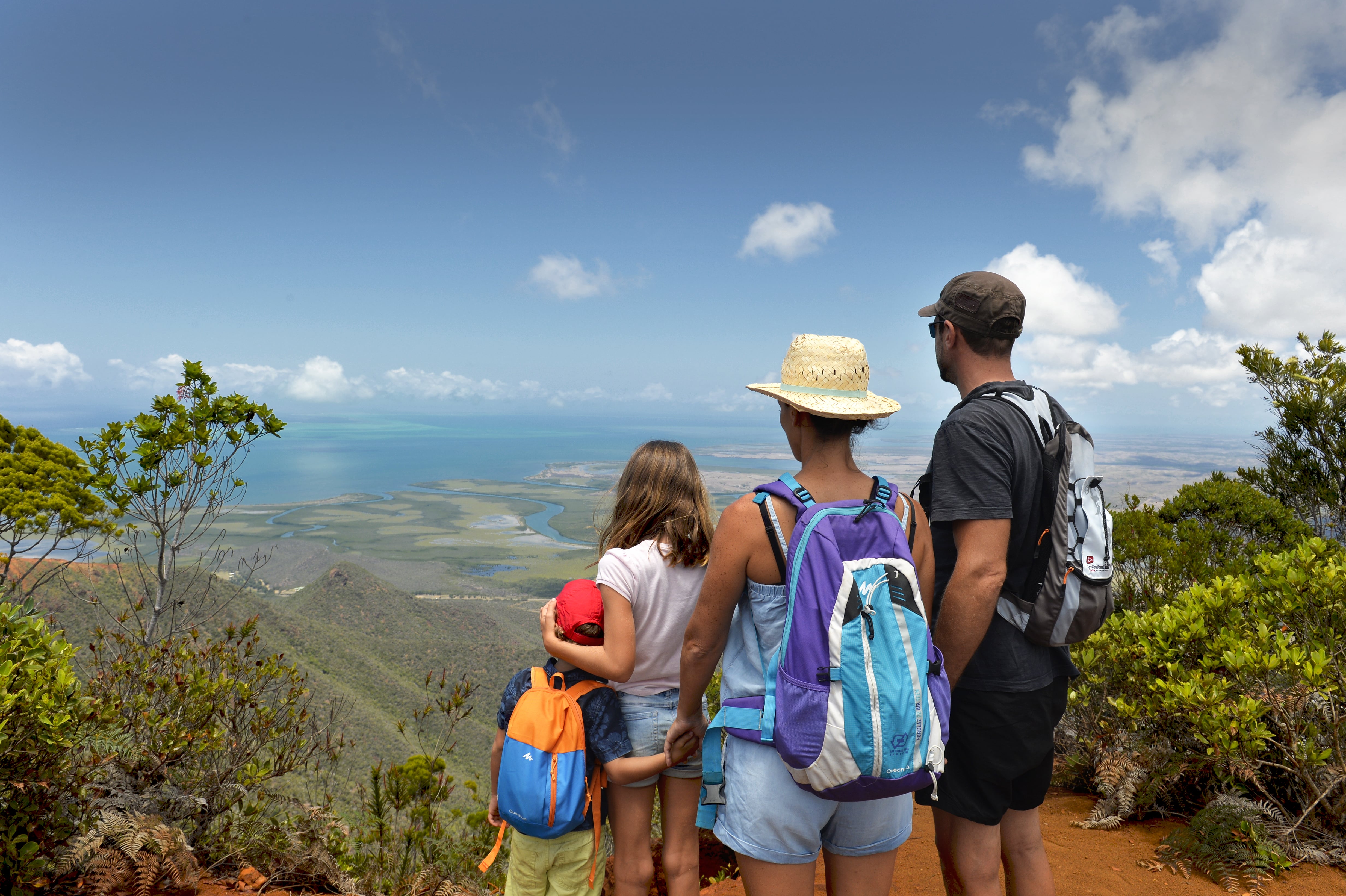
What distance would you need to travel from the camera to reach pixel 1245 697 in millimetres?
3270

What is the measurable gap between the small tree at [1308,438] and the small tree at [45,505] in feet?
42.8

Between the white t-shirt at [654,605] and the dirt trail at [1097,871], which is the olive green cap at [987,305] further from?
the dirt trail at [1097,871]

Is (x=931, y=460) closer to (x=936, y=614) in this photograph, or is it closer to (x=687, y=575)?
(x=936, y=614)

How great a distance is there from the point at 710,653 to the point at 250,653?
439cm

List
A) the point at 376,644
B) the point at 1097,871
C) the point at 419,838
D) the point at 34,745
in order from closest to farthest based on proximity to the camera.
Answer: the point at 34,745
the point at 1097,871
the point at 419,838
the point at 376,644

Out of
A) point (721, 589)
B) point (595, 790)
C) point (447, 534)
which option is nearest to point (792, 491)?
point (721, 589)

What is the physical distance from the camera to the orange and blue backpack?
226 cm

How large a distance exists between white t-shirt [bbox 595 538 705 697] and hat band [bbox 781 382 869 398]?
0.75m

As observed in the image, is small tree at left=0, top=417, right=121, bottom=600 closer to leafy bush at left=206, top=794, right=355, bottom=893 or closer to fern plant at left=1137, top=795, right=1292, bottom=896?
leafy bush at left=206, top=794, right=355, bottom=893

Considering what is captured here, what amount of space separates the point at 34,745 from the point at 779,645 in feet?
9.78

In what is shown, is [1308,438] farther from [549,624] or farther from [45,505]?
[45,505]

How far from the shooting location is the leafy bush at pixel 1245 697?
3.27 m

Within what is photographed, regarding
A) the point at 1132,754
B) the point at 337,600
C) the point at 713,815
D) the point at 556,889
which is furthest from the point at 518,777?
the point at 337,600

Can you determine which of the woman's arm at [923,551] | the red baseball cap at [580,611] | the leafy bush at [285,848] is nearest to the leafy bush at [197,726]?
the leafy bush at [285,848]
